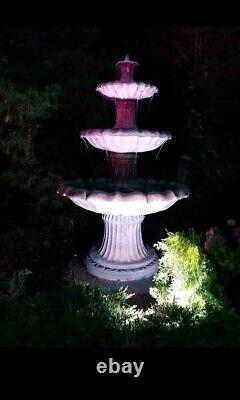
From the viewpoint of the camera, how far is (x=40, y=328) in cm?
339

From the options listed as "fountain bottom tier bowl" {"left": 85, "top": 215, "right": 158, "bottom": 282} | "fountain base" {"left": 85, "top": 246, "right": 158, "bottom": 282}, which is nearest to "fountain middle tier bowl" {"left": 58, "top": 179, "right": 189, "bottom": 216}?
"fountain bottom tier bowl" {"left": 85, "top": 215, "right": 158, "bottom": 282}

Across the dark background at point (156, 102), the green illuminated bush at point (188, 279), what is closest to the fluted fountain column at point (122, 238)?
the green illuminated bush at point (188, 279)

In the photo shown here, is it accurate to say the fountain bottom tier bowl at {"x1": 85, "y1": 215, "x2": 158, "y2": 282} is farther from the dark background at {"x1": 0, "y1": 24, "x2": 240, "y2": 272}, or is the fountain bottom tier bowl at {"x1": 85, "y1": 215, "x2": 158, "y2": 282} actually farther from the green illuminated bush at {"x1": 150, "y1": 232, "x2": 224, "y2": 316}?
the dark background at {"x1": 0, "y1": 24, "x2": 240, "y2": 272}

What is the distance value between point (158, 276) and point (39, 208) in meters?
2.65

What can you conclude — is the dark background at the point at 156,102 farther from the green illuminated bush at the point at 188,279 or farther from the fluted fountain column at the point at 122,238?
the green illuminated bush at the point at 188,279

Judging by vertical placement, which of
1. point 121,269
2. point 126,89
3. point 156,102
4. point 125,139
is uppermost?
point 156,102

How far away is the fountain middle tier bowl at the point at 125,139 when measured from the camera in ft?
14.9

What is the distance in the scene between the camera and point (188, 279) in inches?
160

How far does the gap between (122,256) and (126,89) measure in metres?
2.10

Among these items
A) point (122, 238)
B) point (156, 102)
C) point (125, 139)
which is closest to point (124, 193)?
point (125, 139)

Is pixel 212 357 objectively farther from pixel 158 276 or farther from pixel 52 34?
pixel 52 34

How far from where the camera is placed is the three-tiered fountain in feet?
14.8

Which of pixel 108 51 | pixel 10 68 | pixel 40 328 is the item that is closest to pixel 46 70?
pixel 10 68

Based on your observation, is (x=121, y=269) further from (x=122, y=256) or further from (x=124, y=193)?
(x=124, y=193)
